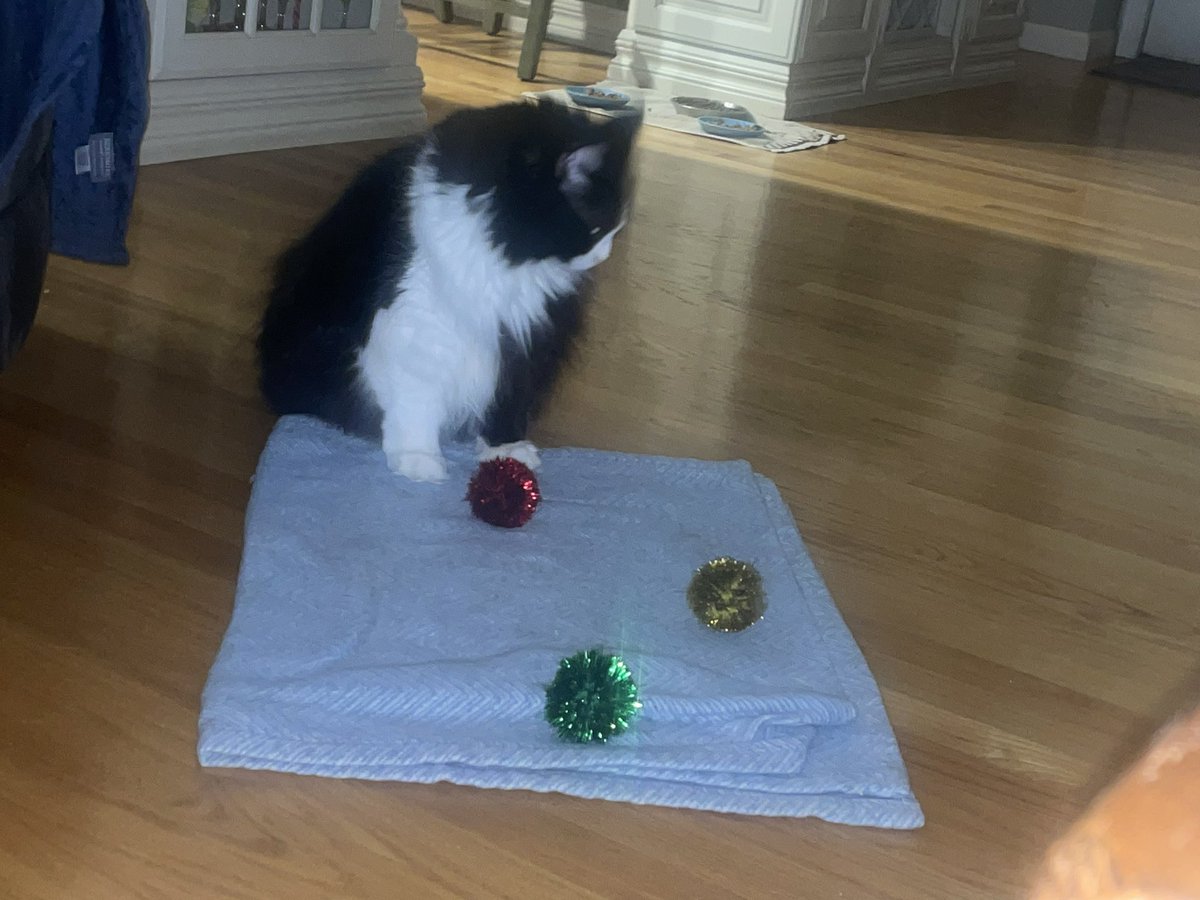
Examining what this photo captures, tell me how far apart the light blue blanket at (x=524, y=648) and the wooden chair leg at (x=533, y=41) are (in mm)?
2776

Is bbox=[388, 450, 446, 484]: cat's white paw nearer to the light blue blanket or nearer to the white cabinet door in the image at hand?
the light blue blanket

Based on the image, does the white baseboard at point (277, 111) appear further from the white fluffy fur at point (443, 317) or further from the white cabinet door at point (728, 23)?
the white fluffy fur at point (443, 317)

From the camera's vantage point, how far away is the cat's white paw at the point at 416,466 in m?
1.51

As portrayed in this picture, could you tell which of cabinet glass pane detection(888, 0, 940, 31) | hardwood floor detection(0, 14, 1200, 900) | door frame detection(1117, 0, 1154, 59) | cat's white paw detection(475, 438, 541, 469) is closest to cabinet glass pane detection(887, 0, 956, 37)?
cabinet glass pane detection(888, 0, 940, 31)

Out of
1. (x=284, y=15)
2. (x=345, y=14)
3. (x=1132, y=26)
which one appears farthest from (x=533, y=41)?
(x=1132, y=26)

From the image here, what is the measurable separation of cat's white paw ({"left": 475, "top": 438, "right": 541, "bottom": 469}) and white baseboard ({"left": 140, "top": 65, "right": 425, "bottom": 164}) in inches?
56.5

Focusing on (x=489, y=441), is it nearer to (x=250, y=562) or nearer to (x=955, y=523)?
(x=250, y=562)

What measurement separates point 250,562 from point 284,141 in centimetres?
192

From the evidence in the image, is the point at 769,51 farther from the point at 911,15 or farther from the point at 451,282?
the point at 451,282

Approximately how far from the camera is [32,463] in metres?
1.46

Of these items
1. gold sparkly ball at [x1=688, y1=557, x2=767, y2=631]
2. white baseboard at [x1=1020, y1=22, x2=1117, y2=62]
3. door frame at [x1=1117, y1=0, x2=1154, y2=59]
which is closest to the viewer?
gold sparkly ball at [x1=688, y1=557, x2=767, y2=631]

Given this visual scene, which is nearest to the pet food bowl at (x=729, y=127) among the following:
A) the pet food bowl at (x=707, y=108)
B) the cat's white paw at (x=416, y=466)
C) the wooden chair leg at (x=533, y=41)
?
the pet food bowl at (x=707, y=108)

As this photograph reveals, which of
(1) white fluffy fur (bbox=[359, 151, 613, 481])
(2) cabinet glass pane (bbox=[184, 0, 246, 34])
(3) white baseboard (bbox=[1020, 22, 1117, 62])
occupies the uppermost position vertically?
(3) white baseboard (bbox=[1020, 22, 1117, 62])

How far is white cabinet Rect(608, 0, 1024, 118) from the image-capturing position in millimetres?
4094
